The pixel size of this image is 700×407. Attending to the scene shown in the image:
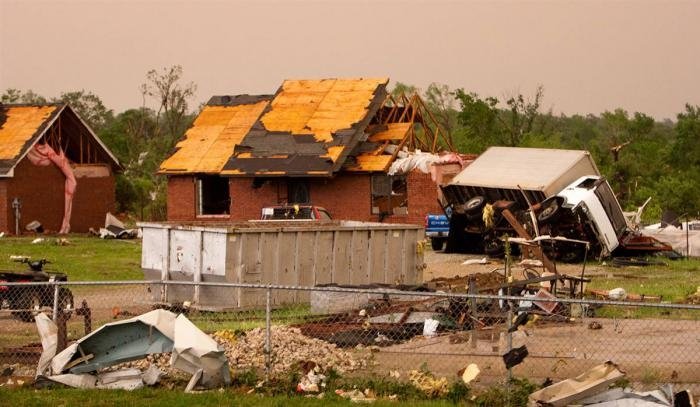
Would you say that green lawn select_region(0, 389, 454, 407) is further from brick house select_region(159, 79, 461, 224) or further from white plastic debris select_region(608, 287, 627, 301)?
brick house select_region(159, 79, 461, 224)

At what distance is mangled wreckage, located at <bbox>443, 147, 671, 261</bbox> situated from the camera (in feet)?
111

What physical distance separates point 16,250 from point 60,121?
12.7 meters

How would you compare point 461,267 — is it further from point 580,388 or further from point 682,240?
point 580,388

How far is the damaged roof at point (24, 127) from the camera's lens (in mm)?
48219

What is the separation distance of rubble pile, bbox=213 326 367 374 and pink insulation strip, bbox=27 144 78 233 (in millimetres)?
Answer: 33845

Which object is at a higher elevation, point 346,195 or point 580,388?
point 346,195

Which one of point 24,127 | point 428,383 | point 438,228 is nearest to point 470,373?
point 428,383

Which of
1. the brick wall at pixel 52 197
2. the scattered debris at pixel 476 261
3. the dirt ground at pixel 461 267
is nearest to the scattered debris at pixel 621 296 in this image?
the dirt ground at pixel 461 267

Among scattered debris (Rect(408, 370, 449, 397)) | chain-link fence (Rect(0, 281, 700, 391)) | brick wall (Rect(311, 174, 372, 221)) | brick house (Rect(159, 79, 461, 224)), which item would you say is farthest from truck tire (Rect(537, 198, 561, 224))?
scattered debris (Rect(408, 370, 449, 397))

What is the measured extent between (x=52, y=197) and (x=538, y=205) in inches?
900

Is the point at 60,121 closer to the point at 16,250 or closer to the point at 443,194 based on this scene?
the point at 16,250

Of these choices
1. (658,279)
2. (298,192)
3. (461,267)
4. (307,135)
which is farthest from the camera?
(298,192)

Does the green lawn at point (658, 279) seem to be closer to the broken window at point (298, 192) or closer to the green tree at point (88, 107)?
the broken window at point (298, 192)

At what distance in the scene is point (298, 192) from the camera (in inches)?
1820
